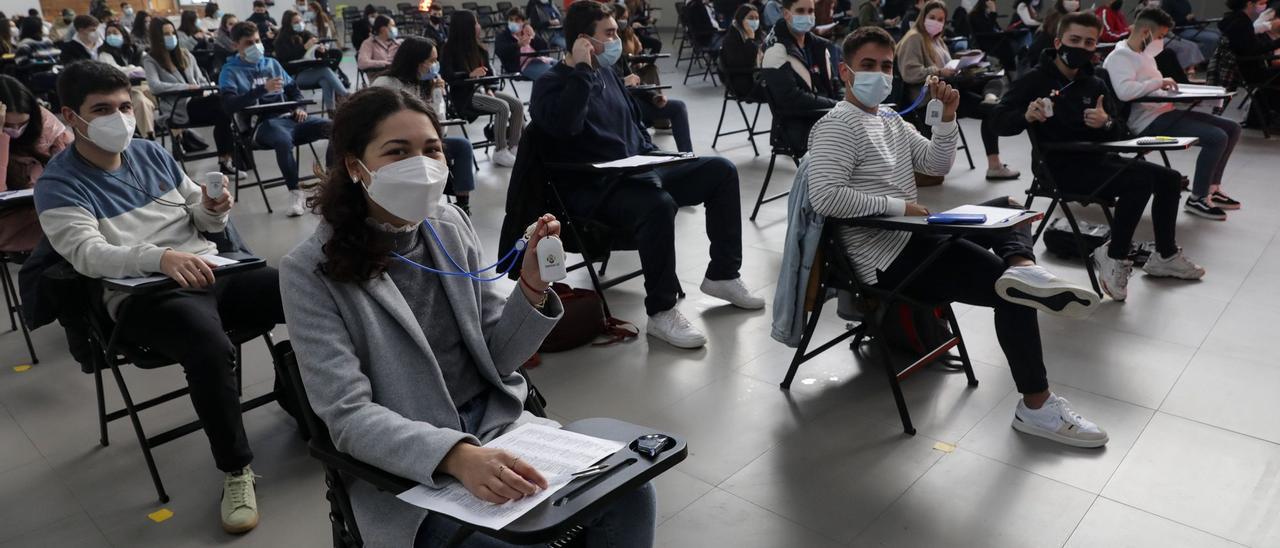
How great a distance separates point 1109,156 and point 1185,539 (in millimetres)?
Result: 2182

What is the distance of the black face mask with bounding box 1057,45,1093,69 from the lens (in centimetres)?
367

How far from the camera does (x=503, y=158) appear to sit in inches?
254

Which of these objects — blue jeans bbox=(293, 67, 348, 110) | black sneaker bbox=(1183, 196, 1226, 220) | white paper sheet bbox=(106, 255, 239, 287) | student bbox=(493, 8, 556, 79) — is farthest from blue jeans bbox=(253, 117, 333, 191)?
black sneaker bbox=(1183, 196, 1226, 220)

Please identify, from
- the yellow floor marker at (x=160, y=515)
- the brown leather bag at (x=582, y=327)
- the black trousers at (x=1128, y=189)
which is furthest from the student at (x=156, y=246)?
the black trousers at (x=1128, y=189)

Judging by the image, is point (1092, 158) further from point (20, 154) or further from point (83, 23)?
point (83, 23)

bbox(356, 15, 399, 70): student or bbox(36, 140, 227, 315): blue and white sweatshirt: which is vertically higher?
bbox(36, 140, 227, 315): blue and white sweatshirt

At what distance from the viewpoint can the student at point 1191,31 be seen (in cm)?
857

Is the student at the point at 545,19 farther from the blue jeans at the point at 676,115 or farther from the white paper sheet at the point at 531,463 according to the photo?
the white paper sheet at the point at 531,463

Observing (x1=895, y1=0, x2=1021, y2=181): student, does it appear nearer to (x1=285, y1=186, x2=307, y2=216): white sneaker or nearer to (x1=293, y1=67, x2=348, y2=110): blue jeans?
(x1=285, y1=186, x2=307, y2=216): white sneaker

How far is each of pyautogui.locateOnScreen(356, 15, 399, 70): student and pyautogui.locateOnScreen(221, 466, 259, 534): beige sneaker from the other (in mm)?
5402

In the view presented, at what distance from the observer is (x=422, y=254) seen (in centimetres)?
159

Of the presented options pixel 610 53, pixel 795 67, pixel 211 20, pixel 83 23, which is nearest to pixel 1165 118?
pixel 795 67

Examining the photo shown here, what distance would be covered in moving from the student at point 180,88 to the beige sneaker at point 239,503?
13.7ft

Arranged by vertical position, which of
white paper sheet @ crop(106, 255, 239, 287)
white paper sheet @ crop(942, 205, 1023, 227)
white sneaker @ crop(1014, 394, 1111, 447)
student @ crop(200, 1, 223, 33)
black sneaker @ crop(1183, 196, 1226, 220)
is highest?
white paper sheet @ crop(942, 205, 1023, 227)
